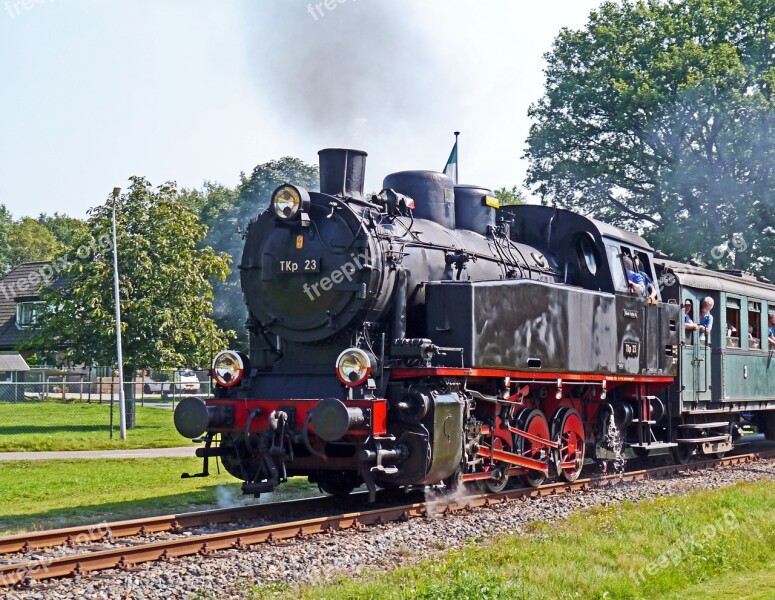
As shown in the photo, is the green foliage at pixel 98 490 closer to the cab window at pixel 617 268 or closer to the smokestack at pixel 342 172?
the smokestack at pixel 342 172

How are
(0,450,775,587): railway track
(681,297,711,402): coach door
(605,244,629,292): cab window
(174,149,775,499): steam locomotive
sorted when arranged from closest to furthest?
1. (0,450,775,587): railway track
2. (174,149,775,499): steam locomotive
3. (605,244,629,292): cab window
4. (681,297,711,402): coach door

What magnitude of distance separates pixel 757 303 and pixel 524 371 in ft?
28.7

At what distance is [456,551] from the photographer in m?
8.23

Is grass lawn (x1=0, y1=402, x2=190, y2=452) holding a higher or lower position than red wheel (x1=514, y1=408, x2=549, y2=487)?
lower

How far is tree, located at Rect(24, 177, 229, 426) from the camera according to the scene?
26.1 metres

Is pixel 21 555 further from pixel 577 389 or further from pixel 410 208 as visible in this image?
pixel 577 389

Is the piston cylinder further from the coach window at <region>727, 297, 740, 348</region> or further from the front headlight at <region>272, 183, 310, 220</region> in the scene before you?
the coach window at <region>727, 297, 740, 348</region>

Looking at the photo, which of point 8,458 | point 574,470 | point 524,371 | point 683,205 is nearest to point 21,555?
point 524,371

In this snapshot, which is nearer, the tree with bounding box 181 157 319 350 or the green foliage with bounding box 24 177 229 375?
the green foliage with bounding box 24 177 229 375

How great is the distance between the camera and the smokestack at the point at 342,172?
1109cm

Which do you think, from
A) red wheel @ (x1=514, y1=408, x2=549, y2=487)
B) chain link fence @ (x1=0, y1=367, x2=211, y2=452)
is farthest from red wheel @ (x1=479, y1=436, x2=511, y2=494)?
chain link fence @ (x1=0, y1=367, x2=211, y2=452)

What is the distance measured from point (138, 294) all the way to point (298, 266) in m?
17.1

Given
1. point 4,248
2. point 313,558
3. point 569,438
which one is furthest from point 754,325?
point 4,248

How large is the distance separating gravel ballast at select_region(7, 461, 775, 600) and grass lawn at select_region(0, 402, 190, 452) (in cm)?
1202
